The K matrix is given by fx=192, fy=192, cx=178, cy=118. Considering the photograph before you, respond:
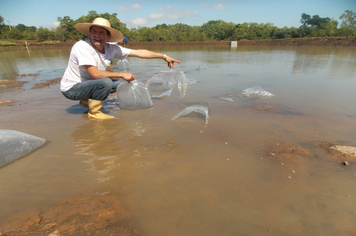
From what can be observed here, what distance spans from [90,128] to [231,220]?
202cm

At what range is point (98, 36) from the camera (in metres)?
2.67

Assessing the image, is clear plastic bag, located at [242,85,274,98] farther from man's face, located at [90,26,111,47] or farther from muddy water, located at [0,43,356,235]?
man's face, located at [90,26,111,47]

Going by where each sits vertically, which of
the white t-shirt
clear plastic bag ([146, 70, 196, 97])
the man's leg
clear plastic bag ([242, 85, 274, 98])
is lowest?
clear plastic bag ([242, 85, 274, 98])

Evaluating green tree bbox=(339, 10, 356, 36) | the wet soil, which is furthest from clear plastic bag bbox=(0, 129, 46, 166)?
green tree bbox=(339, 10, 356, 36)

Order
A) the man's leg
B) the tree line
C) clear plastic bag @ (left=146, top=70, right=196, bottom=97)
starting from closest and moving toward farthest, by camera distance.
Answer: the man's leg < clear plastic bag @ (left=146, top=70, right=196, bottom=97) < the tree line

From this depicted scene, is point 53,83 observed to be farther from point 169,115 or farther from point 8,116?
point 169,115

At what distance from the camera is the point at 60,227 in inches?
42.9

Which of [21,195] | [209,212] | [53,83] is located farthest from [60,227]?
[53,83]

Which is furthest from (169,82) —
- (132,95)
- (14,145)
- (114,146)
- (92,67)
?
(14,145)

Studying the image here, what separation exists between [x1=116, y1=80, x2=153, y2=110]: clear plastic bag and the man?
353 millimetres

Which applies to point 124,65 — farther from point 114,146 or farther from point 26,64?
point 114,146

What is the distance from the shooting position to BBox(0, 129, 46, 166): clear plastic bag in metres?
1.67

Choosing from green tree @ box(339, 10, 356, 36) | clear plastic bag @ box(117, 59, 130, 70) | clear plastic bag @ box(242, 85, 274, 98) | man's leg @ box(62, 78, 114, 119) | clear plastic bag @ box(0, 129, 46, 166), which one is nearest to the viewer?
clear plastic bag @ box(0, 129, 46, 166)

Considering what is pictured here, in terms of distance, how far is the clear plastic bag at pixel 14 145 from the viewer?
1.67 metres
